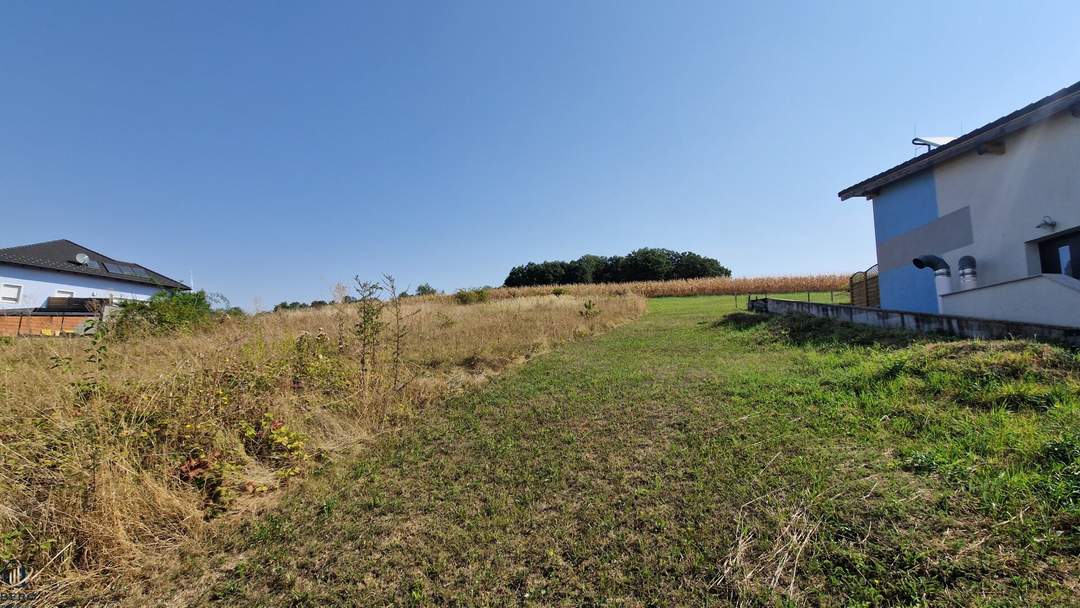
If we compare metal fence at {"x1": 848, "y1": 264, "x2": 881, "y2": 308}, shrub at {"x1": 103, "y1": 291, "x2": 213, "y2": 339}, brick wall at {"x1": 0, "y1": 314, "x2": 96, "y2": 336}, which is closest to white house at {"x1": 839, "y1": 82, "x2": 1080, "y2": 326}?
metal fence at {"x1": 848, "y1": 264, "x2": 881, "y2": 308}

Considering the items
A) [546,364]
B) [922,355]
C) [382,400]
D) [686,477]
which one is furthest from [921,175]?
[382,400]

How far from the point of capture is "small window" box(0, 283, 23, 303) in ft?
63.5

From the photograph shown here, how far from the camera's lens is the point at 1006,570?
6.32ft

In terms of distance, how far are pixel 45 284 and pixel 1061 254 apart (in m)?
37.3

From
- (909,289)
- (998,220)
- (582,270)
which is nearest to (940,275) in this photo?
(998,220)

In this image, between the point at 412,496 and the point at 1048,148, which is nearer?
the point at 412,496

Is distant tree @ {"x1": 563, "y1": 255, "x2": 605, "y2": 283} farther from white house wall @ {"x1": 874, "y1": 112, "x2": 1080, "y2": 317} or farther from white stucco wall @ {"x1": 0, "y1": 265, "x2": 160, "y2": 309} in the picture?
white house wall @ {"x1": 874, "y1": 112, "x2": 1080, "y2": 317}

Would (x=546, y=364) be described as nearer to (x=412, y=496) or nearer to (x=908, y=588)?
(x=412, y=496)

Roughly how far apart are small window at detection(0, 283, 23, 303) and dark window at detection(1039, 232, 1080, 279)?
→ 36732mm

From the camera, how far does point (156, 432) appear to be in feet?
10.9

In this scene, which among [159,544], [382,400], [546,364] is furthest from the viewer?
[546,364]

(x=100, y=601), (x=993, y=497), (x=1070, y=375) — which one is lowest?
(x=100, y=601)

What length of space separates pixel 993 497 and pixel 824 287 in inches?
1276

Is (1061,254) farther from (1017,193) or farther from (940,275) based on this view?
(940,275)
